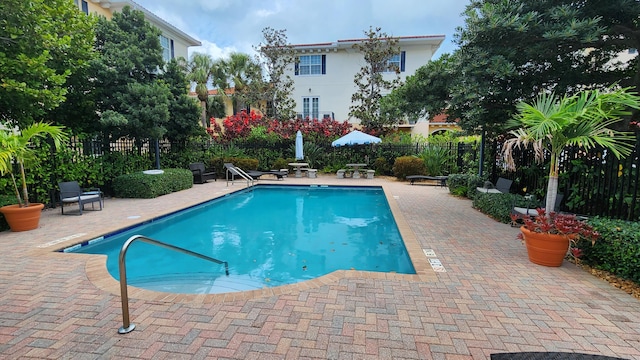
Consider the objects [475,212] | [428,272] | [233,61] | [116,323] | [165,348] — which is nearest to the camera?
[165,348]

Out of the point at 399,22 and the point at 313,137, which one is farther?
the point at 399,22

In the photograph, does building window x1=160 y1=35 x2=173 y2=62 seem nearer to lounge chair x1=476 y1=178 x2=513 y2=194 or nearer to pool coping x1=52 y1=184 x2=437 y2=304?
pool coping x1=52 y1=184 x2=437 y2=304

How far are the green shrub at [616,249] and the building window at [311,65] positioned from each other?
71.3ft

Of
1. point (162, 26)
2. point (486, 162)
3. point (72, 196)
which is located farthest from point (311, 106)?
point (72, 196)

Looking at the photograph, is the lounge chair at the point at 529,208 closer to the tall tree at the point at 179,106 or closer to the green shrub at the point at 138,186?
the green shrub at the point at 138,186

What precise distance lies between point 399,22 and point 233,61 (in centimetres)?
1450

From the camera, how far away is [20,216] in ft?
20.4

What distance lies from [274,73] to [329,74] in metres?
4.30

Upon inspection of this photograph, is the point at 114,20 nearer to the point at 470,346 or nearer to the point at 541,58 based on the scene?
the point at 541,58

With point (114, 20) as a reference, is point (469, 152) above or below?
below

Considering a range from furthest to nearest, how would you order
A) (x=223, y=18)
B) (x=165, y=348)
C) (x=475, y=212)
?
(x=223, y=18), (x=475, y=212), (x=165, y=348)

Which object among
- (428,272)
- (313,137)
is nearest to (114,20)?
(313,137)

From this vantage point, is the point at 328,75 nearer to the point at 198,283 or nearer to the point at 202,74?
the point at 202,74

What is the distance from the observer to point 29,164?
675 centimetres
